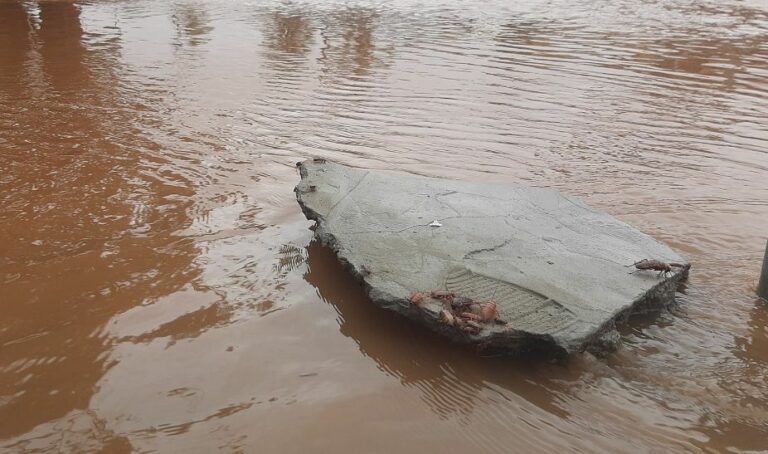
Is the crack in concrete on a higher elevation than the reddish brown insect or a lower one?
lower

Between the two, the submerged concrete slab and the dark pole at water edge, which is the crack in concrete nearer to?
the submerged concrete slab

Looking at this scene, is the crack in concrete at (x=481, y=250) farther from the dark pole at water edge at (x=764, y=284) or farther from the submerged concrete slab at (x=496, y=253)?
the dark pole at water edge at (x=764, y=284)

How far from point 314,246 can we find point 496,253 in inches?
45.3

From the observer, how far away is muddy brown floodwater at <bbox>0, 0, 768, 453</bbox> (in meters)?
2.53

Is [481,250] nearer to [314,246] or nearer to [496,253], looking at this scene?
[496,253]

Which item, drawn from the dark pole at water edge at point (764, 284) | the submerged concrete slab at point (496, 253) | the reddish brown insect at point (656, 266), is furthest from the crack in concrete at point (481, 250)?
the dark pole at water edge at point (764, 284)

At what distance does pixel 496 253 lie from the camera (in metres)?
3.48

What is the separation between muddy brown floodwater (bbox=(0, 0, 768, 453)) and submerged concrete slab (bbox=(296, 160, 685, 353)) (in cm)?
17

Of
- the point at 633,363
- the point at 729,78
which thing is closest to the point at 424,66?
the point at 729,78

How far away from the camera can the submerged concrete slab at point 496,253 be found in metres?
2.92

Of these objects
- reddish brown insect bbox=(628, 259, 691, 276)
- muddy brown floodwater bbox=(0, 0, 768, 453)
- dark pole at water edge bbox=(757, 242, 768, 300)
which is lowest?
muddy brown floodwater bbox=(0, 0, 768, 453)

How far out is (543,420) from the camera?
2.55 m

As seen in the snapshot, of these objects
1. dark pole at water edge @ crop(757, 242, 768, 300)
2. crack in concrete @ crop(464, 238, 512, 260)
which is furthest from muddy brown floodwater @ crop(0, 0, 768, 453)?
crack in concrete @ crop(464, 238, 512, 260)

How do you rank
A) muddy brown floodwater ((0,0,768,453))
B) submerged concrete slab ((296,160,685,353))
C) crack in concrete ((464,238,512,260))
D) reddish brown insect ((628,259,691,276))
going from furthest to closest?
1. crack in concrete ((464,238,512,260))
2. reddish brown insect ((628,259,691,276))
3. submerged concrete slab ((296,160,685,353))
4. muddy brown floodwater ((0,0,768,453))
